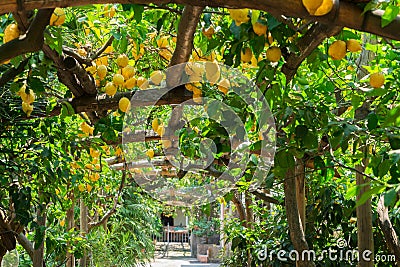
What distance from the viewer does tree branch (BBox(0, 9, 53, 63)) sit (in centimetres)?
113

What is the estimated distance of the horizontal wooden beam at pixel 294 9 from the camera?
2.93ft

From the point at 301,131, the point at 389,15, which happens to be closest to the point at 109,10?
the point at 301,131

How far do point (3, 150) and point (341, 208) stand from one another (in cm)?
193

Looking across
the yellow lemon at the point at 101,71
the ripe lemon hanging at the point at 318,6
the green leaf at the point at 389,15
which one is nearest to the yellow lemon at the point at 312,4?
the ripe lemon hanging at the point at 318,6

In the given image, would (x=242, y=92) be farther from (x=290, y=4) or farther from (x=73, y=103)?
(x=290, y=4)

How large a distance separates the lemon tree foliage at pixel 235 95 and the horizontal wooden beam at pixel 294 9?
0.03m

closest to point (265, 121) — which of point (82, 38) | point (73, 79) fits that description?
point (73, 79)

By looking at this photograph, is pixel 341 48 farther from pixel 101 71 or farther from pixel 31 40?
pixel 101 71

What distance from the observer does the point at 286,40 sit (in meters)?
1.38

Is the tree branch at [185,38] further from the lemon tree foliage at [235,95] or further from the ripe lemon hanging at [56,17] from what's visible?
the ripe lemon hanging at [56,17]

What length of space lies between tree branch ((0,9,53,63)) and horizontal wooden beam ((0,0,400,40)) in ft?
0.57

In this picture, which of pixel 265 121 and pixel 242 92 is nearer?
pixel 265 121

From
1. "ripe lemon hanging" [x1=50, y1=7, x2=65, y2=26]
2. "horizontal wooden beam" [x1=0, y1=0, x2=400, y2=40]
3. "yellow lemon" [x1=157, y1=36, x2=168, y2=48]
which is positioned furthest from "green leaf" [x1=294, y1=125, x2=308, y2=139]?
"yellow lemon" [x1=157, y1=36, x2=168, y2=48]

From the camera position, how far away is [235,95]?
179cm
